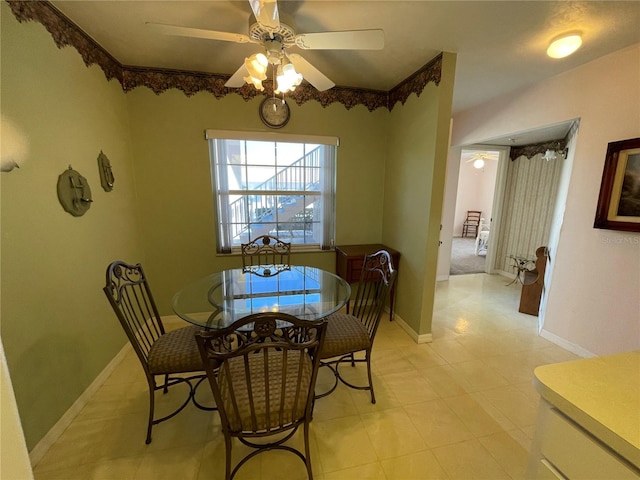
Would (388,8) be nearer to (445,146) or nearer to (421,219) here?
(445,146)

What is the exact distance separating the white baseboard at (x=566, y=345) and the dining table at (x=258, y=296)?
7.14ft

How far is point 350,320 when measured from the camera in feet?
6.37

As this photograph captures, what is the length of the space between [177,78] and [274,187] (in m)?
1.32

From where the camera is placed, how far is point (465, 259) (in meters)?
5.79

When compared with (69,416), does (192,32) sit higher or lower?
higher

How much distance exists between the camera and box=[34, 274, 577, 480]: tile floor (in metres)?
1.38

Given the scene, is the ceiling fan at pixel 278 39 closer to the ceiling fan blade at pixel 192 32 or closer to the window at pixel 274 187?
the ceiling fan blade at pixel 192 32

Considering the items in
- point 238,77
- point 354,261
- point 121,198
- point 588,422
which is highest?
point 238,77

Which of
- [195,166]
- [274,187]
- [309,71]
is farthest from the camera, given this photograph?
[274,187]

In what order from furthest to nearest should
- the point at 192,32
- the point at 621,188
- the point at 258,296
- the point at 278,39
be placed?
the point at 621,188 < the point at 258,296 < the point at 278,39 < the point at 192,32

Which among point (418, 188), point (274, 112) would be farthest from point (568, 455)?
point (274, 112)

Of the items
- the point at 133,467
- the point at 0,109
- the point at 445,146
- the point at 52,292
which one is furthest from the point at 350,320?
the point at 0,109

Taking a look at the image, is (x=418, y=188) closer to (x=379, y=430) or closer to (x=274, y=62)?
(x=274, y=62)

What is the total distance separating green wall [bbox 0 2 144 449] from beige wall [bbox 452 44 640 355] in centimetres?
386
